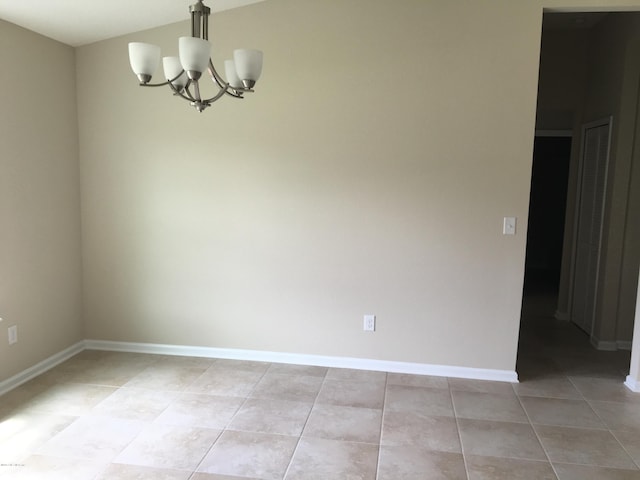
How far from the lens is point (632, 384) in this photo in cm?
336

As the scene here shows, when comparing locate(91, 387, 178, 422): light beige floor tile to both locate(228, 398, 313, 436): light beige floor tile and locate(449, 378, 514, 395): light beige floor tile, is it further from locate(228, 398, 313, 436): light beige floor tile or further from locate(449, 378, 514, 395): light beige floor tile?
locate(449, 378, 514, 395): light beige floor tile

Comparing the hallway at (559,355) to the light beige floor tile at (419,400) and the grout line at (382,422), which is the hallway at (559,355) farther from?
the grout line at (382,422)

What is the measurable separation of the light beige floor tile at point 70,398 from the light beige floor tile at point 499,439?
226 centimetres

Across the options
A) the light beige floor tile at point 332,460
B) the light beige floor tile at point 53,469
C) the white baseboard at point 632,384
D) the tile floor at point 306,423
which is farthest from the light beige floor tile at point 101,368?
the white baseboard at point 632,384

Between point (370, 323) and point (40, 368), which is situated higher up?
point (370, 323)

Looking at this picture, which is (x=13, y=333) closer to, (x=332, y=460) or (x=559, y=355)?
(x=332, y=460)

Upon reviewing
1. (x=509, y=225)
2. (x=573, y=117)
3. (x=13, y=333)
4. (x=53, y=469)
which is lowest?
(x=53, y=469)

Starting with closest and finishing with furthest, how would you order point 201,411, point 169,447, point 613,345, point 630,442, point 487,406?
1. point 169,447
2. point 630,442
3. point 201,411
4. point 487,406
5. point 613,345

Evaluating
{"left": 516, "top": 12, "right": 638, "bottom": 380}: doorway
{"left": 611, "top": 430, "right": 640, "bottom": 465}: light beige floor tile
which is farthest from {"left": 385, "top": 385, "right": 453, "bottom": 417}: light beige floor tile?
{"left": 611, "top": 430, "right": 640, "bottom": 465}: light beige floor tile

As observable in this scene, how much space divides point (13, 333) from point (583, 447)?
3.60 metres

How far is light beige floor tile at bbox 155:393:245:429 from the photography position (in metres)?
2.80

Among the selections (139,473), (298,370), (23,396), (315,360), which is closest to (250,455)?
(139,473)

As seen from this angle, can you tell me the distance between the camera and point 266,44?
11.4 ft

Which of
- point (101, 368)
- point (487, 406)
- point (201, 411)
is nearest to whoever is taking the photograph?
point (201, 411)
